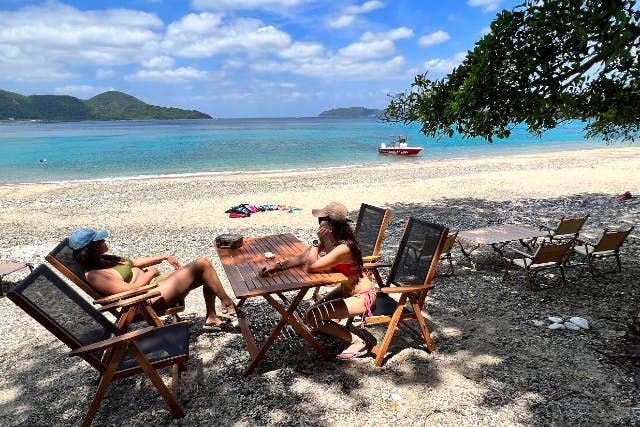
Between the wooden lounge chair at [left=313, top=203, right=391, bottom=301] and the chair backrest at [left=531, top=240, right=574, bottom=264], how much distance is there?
1.97 metres

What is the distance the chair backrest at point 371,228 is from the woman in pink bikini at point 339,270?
92 centimetres

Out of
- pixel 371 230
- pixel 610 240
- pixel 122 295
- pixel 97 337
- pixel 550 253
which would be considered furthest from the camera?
pixel 610 240

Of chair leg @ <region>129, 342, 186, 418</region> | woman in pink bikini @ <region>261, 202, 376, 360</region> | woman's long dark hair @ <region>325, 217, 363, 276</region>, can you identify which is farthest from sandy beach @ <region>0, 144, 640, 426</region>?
woman's long dark hair @ <region>325, 217, 363, 276</region>

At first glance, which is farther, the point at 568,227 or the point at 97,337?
the point at 568,227

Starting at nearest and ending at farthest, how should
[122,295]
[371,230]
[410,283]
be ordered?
[122,295] < [410,283] < [371,230]

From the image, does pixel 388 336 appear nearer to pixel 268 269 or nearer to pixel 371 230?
pixel 268 269

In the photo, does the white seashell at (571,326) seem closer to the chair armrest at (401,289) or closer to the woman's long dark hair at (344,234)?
the chair armrest at (401,289)

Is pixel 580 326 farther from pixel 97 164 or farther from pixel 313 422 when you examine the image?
pixel 97 164

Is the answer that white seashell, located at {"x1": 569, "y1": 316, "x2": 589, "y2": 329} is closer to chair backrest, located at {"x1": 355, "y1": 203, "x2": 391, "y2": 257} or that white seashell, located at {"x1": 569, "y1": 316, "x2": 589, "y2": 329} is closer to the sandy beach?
the sandy beach

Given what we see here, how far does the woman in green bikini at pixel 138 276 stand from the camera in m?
4.19

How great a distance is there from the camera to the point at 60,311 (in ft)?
10.9

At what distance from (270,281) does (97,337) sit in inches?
55.2

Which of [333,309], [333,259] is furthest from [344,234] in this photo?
[333,309]

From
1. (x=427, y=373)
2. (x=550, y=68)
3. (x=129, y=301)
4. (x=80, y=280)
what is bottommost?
(x=427, y=373)
